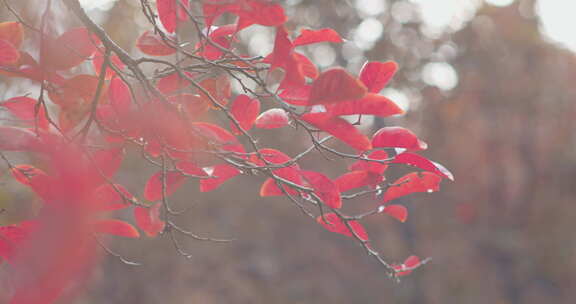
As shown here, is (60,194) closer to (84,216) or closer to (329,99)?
(84,216)

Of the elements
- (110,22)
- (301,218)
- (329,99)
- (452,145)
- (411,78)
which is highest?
(329,99)

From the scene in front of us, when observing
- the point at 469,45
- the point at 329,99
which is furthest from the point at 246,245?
the point at 329,99

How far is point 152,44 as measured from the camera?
670mm

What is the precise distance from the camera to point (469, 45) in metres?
4.38

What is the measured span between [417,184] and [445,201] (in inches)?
150

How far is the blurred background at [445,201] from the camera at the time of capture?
11.7 feet

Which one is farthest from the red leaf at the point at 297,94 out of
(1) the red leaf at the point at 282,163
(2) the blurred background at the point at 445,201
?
(2) the blurred background at the point at 445,201

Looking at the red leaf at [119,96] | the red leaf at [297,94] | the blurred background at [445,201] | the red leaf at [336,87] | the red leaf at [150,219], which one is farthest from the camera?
the blurred background at [445,201]

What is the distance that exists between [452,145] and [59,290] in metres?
4.25

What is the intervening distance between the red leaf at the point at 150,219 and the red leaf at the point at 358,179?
294 millimetres

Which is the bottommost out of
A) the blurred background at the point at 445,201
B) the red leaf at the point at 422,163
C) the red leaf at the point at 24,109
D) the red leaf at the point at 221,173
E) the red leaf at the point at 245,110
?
the blurred background at the point at 445,201

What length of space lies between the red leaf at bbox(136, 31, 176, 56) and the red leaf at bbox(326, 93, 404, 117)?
284 mm

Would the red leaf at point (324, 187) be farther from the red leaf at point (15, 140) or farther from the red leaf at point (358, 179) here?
the red leaf at point (15, 140)

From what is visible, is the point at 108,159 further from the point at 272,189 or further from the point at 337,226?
the point at 337,226
